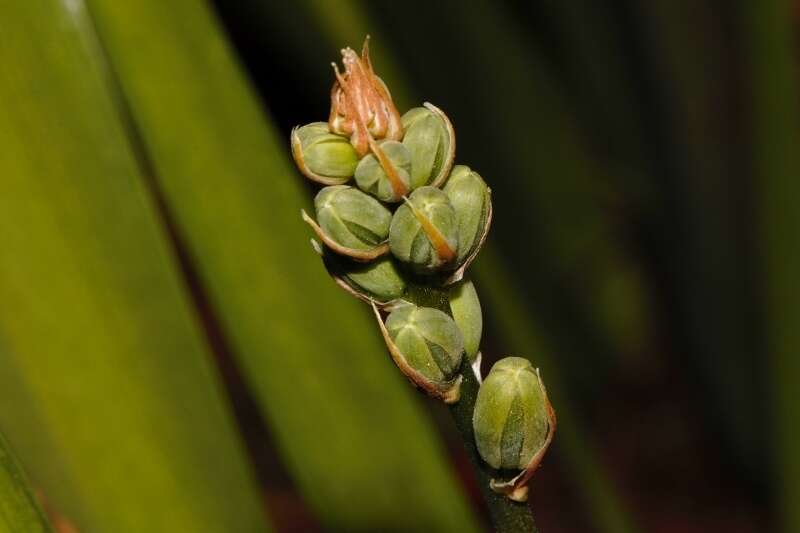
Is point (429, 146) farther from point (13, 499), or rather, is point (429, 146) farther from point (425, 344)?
point (13, 499)

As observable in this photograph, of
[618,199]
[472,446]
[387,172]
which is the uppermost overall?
[387,172]

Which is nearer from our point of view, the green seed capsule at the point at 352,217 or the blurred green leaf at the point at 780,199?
the green seed capsule at the point at 352,217

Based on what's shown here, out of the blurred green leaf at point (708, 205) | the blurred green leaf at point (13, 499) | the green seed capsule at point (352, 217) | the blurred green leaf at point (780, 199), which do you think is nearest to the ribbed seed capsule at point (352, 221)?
the green seed capsule at point (352, 217)

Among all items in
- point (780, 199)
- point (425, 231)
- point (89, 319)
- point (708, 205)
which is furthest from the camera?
point (708, 205)

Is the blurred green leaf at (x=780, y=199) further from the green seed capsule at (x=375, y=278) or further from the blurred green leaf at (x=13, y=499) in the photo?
the blurred green leaf at (x=13, y=499)

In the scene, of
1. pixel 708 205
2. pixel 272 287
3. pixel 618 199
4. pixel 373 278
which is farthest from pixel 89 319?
pixel 618 199

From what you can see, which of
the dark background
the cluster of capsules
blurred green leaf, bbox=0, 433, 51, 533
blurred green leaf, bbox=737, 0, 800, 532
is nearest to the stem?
the cluster of capsules

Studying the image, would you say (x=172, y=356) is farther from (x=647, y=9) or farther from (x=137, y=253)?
(x=647, y=9)
